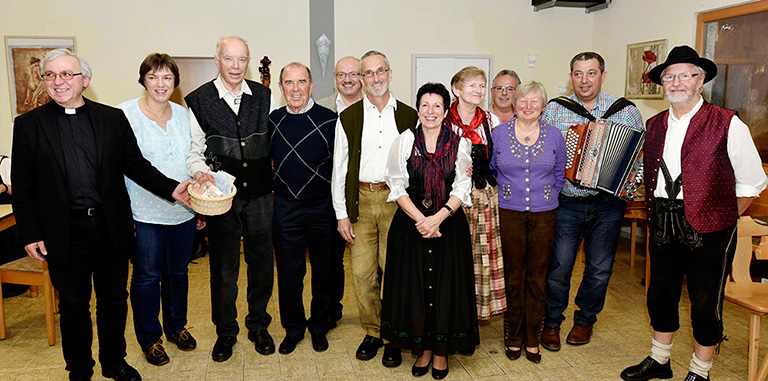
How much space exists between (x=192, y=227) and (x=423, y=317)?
1.43 meters

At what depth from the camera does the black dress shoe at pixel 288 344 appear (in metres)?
3.22

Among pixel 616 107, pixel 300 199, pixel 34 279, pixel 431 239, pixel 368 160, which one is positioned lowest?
pixel 34 279

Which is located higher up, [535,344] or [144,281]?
[144,281]

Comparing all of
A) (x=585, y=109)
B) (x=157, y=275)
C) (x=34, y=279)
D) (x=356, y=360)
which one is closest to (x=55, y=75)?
(x=157, y=275)

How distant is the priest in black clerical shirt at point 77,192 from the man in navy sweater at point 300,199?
1.82 feet

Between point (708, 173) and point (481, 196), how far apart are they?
3.56 feet

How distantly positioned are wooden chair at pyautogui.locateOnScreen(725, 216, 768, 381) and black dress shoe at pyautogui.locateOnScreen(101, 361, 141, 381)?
3143 millimetres

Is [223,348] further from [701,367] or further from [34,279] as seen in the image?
[701,367]

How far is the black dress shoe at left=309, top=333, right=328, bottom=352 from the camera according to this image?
3.27 metres

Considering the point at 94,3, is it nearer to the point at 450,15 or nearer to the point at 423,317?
the point at 450,15

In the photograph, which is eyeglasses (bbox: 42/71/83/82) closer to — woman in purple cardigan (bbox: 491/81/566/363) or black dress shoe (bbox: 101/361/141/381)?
black dress shoe (bbox: 101/361/141/381)

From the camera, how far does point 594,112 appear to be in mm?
3148

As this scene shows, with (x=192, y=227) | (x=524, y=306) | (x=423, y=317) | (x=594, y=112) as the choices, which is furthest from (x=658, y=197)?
(x=192, y=227)

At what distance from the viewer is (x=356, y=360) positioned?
10.4 feet
